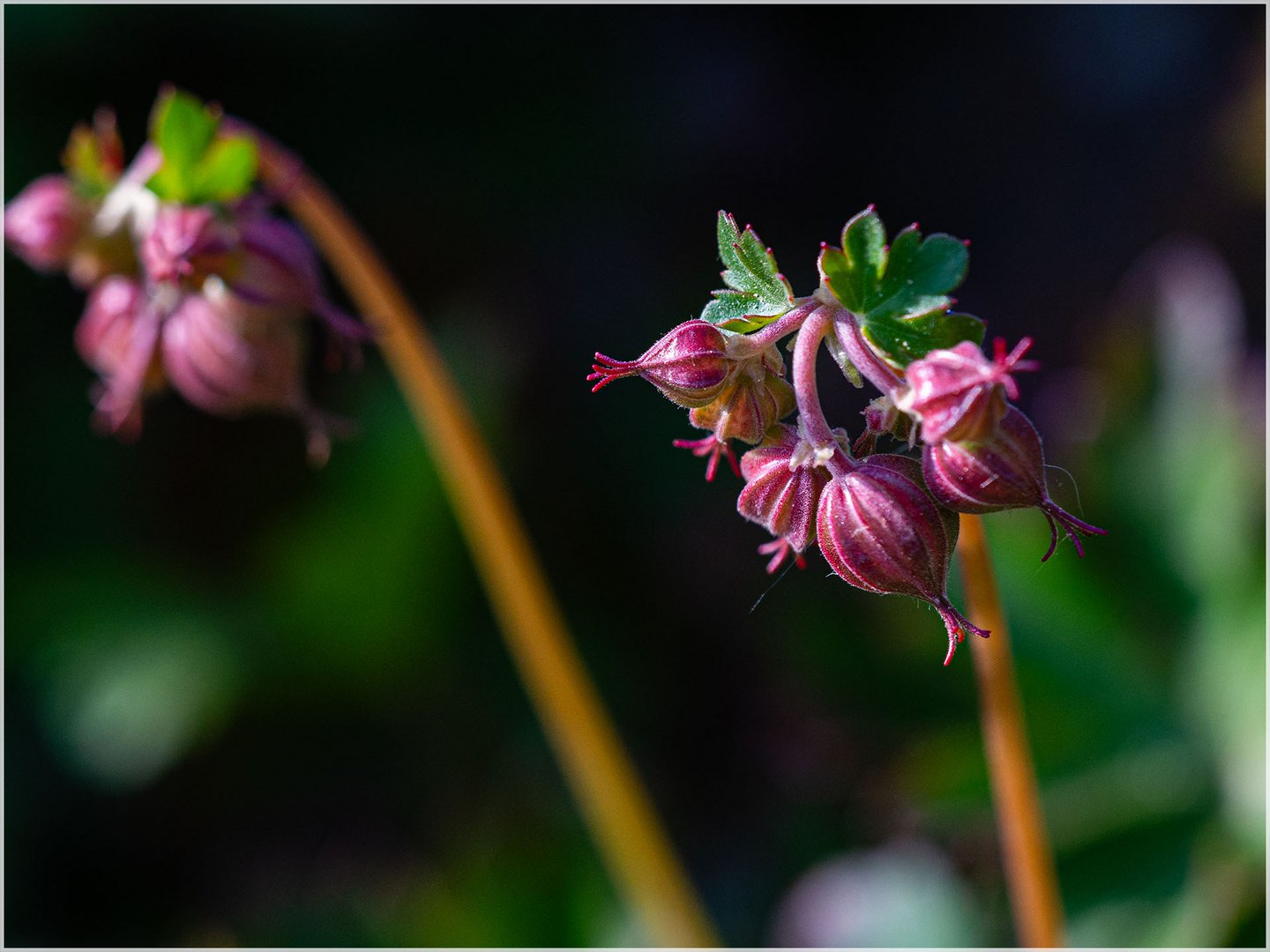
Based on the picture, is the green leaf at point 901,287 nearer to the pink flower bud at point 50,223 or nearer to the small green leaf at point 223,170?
the small green leaf at point 223,170

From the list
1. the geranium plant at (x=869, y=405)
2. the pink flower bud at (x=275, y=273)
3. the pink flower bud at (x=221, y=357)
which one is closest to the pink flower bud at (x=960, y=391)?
the geranium plant at (x=869, y=405)

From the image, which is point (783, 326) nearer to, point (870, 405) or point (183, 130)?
point (870, 405)

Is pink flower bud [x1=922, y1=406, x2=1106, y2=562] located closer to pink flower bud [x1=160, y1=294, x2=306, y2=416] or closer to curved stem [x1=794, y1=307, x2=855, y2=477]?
curved stem [x1=794, y1=307, x2=855, y2=477]

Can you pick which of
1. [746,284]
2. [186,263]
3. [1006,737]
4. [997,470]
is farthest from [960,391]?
[186,263]

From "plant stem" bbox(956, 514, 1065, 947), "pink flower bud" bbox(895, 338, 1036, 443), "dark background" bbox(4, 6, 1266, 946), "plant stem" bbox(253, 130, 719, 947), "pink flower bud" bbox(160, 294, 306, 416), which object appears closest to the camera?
"pink flower bud" bbox(895, 338, 1036, 443)

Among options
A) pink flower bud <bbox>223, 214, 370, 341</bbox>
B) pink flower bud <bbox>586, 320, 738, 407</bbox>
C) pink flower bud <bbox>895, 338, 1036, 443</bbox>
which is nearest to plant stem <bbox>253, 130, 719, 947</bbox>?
pink flower bud <bbox>223, 214, 370, 341</bbox>

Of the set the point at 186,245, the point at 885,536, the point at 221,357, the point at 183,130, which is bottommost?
the point at 885,536
